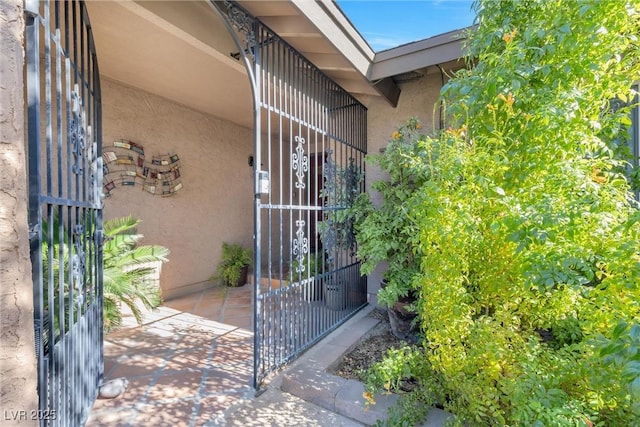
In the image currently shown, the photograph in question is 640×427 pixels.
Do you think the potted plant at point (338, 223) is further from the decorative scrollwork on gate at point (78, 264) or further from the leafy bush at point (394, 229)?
the decorative scrollwork on gate at point (78, 264)

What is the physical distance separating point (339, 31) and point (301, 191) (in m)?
1.70

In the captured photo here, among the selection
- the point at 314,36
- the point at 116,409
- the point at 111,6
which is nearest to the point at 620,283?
the point at 314,36

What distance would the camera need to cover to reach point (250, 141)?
6512 millimetres

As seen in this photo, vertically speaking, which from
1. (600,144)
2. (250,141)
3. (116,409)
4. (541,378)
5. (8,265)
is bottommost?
(116,409)

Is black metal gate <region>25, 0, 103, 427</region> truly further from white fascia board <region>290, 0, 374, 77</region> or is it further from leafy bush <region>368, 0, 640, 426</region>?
leafy bush <region>368, 0, 640, 426</region>

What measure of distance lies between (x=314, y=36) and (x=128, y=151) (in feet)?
11.2

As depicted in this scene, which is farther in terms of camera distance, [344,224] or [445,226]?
[344,224]

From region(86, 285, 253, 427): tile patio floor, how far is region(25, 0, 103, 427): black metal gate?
34 centimetres

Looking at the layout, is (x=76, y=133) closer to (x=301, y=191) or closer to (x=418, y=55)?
(x=301, y=191)

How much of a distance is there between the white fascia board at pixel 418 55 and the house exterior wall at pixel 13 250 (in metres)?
3.36

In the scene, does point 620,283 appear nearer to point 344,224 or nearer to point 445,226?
point 445,226

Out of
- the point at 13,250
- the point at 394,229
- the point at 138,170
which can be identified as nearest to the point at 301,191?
the point at 394,229

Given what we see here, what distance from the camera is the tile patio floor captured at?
2.31 metres

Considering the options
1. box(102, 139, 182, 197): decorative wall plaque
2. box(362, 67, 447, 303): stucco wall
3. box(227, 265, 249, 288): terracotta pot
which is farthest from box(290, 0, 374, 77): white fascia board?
box(227, 265, 249, 288): terracotta pot
